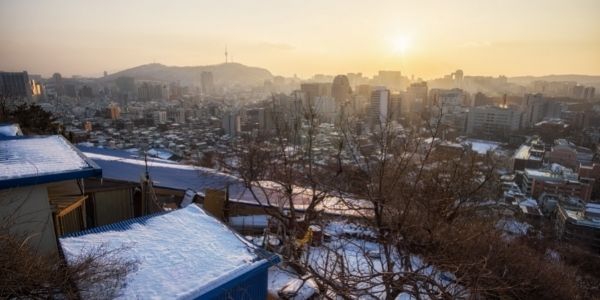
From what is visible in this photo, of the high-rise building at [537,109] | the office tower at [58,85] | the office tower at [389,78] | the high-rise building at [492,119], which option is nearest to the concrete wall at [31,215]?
the high-rise building at [492,119]

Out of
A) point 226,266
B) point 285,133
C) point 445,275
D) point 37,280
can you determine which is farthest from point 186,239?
point 285,133

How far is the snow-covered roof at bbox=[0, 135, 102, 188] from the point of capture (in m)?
2.87

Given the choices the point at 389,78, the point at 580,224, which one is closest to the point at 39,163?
the point at 580,224

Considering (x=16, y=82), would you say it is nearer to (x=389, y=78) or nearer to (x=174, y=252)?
(x=174, y=252)

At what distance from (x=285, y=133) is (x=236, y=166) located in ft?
4.13

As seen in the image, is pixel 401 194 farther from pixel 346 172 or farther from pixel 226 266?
pixel 226 266

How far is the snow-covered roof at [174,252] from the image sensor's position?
7.40 ft

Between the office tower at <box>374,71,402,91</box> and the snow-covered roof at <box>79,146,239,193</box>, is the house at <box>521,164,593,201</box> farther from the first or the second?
the office tower at <box>374,71,402,91</box>

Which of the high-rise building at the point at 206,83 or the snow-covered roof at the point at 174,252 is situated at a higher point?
the high-rise building at the point at 206,83

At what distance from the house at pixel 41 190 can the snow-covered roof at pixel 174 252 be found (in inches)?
20.6

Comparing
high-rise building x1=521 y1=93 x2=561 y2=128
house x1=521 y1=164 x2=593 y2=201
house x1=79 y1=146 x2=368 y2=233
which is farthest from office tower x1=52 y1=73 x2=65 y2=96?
high-rise building x1=521 y1=93 x2=561 y2=128

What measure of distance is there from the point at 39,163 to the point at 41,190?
423 millimetres

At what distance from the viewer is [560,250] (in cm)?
873

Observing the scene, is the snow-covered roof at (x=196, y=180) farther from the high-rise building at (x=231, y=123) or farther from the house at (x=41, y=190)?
the high-rise building at (x=231, y=123)
